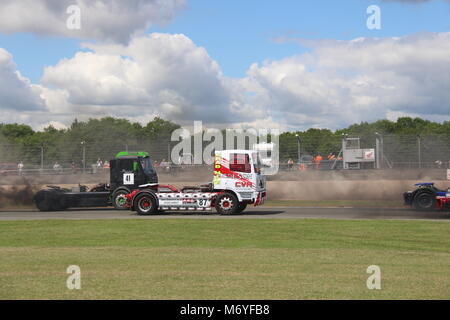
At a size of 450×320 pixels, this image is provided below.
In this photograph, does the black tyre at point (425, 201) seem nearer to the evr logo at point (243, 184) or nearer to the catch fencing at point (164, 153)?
the evr logo at point (243, 184)

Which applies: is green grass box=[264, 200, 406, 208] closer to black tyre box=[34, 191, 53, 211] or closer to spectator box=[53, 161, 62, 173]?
black tyre box=[34, 191, 53, 211]

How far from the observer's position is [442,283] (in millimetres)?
8148

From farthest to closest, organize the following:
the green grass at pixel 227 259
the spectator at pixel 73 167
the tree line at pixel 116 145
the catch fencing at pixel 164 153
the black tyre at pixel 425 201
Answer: the spectator at pixel 73 167
the tree line at pixel 116 145
the catch fencing at pixel 164 153
the black tyre at pixel 425 201
the green grass at pixel 227 259

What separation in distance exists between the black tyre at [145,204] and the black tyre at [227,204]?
245cm

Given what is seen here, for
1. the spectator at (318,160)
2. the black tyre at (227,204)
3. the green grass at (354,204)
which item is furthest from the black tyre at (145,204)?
the spectator at (318,160)

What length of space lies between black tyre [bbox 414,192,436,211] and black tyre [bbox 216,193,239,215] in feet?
23.5

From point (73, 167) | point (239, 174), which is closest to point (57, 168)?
point (73, 167)

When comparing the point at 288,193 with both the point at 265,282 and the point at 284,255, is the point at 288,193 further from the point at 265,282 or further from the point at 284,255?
the point at 265,282

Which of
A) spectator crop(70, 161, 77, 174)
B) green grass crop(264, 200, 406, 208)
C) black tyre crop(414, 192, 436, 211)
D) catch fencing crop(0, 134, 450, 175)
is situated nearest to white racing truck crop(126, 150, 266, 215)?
green grass crop(264, 200, 406, 208)

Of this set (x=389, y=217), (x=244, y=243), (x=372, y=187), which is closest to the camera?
(x=244, y=243)

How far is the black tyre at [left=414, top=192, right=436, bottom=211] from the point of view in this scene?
72.2 feet

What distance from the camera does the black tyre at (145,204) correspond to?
21.5 meters
